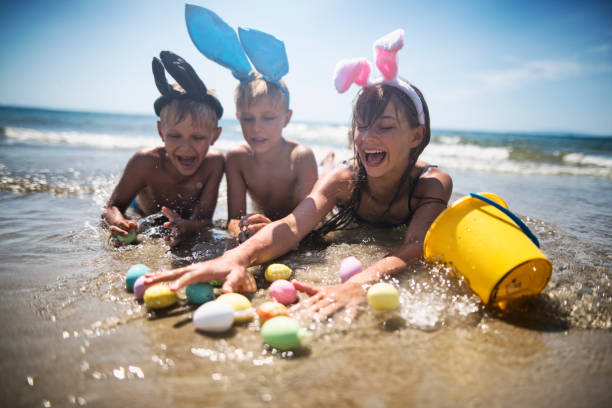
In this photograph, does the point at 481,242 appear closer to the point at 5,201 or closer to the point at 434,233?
the point at 434,233

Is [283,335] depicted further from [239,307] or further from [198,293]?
[198,293]

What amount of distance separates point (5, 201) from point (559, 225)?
6.71 m

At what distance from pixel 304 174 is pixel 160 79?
1.75m

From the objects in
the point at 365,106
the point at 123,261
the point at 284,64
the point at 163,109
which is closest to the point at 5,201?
the point at 163,109

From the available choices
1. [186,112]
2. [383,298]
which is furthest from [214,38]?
[383,298]

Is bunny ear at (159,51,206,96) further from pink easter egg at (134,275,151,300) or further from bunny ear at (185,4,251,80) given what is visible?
pink easter egg at (134,275,151,300)

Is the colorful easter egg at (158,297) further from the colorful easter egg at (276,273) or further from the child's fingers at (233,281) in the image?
the colorful easter egg at (276,273)

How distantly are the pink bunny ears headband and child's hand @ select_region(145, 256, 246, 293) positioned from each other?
152 cm

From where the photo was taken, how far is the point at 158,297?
1.90 m

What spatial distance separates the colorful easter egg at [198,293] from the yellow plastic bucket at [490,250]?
1.32 meters

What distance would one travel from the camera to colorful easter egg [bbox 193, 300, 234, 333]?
1.68 m

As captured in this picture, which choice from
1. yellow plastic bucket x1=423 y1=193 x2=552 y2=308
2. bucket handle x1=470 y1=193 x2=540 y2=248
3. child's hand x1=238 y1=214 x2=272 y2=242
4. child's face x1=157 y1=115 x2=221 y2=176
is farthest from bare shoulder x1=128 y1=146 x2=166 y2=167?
bucket handle x1=470 y1=193 x2=540 y2=248

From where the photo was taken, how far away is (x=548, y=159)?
13688mm

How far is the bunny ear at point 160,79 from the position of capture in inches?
137
